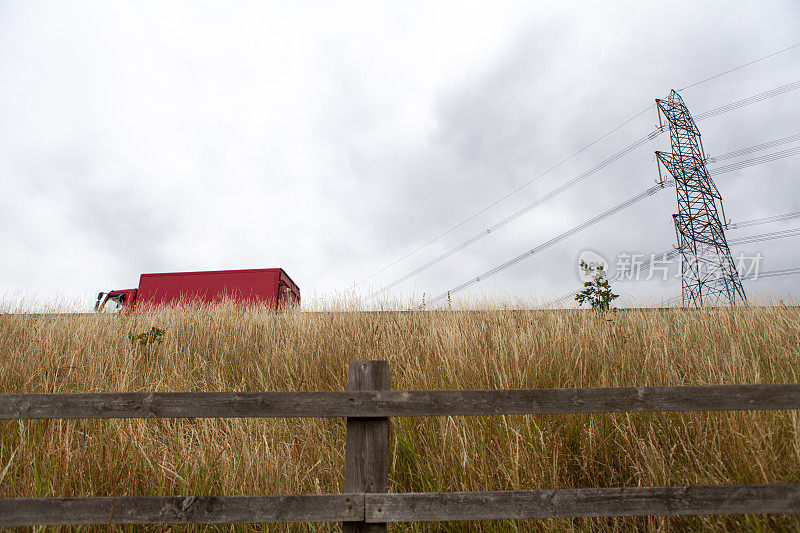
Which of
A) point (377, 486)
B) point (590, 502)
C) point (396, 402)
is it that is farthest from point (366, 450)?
point (590, 502)

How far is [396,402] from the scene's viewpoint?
2.46m

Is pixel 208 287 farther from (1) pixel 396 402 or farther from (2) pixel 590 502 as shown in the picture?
(2) pixel 590 502

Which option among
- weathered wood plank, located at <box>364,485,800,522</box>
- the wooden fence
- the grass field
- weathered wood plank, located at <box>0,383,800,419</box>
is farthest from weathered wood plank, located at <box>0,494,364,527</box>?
the grass field

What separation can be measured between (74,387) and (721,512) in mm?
6192

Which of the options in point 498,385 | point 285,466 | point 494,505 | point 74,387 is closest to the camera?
point 494,505

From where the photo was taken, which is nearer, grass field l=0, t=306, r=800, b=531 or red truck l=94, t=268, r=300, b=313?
grass field l=0, t=306, r=800, b=531

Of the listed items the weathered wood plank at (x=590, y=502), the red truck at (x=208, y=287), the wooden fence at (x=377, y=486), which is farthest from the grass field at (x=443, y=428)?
the red truck at (x=208, y=287)

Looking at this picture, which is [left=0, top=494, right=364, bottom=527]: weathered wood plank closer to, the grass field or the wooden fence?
the wooden fence

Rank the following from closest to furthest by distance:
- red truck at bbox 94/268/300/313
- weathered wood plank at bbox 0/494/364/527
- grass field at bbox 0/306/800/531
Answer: weathered wood plank at bbox 0/494/364/527 → grass field at bbox 0/306/800/531 → red truck at bbox 94/268/300/313

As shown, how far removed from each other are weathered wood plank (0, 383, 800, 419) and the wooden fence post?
0.33 ft

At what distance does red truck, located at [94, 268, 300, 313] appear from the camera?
14.7 meters

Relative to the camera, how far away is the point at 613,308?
768 centimetres

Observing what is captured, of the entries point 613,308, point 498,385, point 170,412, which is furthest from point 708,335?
point 170,412

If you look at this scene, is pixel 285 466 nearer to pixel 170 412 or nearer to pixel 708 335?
pixel 170 412
